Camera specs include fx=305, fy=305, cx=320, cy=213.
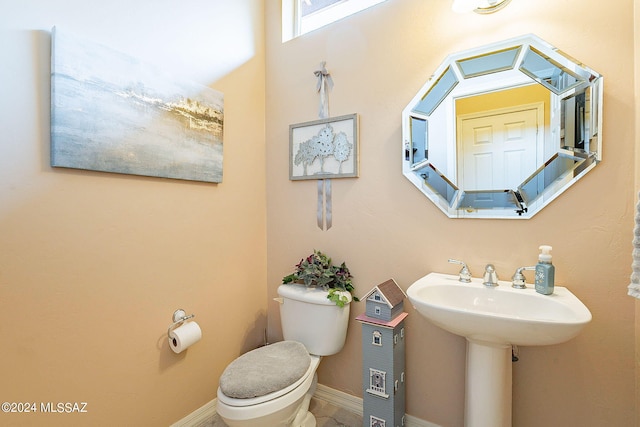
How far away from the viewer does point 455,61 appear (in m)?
1.41

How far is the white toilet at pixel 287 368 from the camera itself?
1211 millimetres

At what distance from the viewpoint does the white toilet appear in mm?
1211

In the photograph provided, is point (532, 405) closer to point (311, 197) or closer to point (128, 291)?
point (311, 197)

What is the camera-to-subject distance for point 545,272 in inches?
45.7

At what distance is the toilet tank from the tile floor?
0.38 m

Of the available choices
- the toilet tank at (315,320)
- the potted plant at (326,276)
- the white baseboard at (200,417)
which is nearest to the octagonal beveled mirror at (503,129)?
the potted plant at (326,276)

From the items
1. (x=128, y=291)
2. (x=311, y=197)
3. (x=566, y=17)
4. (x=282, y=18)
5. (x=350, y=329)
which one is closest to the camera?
(x=566, y=17)

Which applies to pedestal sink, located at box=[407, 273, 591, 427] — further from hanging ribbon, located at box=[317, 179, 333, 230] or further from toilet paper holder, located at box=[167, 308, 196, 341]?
toilet paper holder, located at box=[167, 308, 196, 341]

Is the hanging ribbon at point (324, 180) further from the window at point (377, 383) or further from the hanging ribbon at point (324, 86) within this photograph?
the window at point (377, 383)

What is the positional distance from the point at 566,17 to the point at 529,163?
1.92ft

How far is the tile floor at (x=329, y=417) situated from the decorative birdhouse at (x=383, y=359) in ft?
0.81

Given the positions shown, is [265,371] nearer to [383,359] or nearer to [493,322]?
[383,359]

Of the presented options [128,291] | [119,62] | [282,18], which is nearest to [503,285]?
[128,291]

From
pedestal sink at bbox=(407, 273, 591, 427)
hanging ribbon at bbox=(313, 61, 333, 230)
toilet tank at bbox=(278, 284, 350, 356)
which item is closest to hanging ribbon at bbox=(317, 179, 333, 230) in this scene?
hanging ribbon at bbox=(313, 61, 333, 230)
